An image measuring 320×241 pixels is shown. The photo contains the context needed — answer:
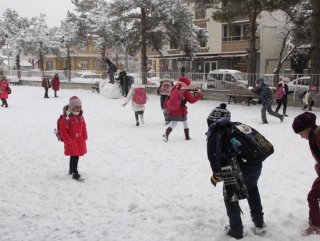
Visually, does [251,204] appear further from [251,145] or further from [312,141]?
[312,141]

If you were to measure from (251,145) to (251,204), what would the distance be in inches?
29.7

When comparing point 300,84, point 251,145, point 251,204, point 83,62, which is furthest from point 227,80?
point 83,62

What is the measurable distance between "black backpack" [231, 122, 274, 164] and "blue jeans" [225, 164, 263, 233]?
124mm

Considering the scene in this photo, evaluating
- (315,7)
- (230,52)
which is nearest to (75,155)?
(315,7)

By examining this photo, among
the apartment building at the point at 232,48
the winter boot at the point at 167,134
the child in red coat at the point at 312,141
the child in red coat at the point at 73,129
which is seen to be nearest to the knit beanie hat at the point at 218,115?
the child in red coat at the point at 312,141

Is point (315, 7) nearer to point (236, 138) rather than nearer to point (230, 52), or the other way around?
point (236, 138)

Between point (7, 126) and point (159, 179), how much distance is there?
25.9ft

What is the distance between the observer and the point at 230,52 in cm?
3769

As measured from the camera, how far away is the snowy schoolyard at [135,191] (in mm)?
4633

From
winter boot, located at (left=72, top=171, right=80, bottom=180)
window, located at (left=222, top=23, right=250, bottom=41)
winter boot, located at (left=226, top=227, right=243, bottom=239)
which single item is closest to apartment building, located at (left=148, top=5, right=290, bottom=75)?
window, located at (left=222, top=23, right=250, bottom=41)

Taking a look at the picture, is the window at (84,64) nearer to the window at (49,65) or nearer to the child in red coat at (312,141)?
the window at (49,65)

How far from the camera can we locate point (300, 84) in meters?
18.4

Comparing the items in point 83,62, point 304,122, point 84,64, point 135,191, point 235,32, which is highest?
point 235,32

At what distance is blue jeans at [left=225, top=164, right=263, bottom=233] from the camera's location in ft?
13.5
